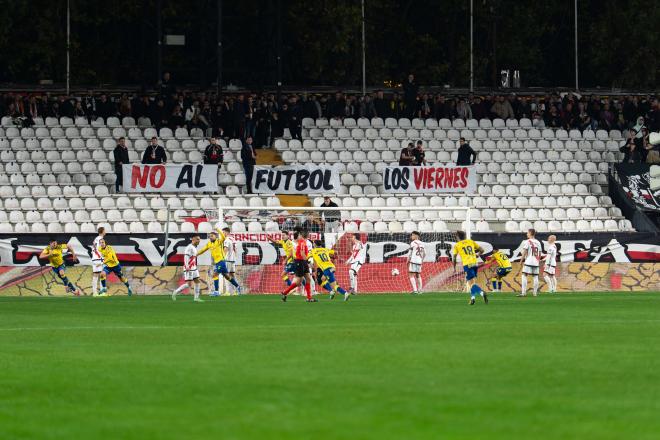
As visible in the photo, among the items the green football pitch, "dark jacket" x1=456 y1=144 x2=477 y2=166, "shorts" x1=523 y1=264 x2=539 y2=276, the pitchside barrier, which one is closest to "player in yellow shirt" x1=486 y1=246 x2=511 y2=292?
the pitchside barrier

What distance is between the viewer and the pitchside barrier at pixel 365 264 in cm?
3994

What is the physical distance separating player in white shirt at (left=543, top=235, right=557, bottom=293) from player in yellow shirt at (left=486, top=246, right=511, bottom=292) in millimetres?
1092

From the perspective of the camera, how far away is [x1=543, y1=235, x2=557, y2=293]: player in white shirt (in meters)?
40.6

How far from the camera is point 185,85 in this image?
5247 cm

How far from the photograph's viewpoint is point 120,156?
4394 cm

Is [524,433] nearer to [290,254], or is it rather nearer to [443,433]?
[443,433]

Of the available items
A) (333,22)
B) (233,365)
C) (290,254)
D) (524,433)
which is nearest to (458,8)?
(333,22)

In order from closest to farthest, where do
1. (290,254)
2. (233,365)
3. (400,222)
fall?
(233,365) → (290,254) → (400,222)

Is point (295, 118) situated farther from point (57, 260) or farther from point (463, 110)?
point (57, 260)

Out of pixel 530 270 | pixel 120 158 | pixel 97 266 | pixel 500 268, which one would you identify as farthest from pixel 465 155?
pixel 97 266

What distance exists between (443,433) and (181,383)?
414 cm

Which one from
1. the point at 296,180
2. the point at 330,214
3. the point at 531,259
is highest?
the point at 296,180

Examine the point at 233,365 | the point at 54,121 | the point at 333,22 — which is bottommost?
the point at 233,365

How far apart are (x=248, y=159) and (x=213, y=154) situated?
3.70 feet
